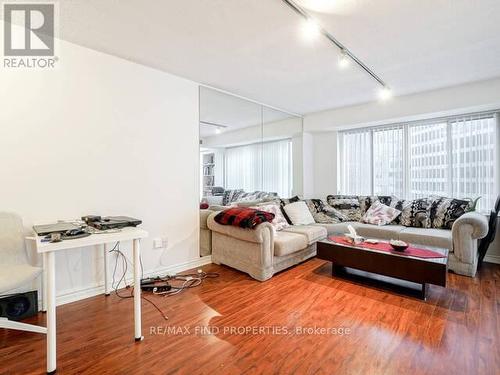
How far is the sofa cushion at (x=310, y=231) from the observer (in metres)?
3.55

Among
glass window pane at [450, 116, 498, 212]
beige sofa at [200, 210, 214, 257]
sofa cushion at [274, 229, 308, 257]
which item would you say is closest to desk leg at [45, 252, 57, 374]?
beige sofa at [200, 210, 214, 257]

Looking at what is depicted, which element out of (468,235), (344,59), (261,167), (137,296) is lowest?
(137,296)

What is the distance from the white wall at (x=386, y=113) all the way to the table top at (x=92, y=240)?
4.05m

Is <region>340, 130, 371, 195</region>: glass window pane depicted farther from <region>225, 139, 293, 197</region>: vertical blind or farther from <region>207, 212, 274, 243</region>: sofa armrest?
<region>207, 212, 274, 243</region>: sofa armrest

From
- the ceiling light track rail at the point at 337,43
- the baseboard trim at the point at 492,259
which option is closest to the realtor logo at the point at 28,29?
the ceiling light track rail at the point at 337,43

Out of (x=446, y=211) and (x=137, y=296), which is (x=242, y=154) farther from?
(x=446, y=211)

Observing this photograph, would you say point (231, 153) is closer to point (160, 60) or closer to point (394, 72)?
point (160, 60)

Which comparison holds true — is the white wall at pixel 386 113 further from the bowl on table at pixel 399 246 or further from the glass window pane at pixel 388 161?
the bowl on table at pixel 399 246

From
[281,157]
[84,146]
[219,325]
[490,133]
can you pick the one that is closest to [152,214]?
[84,146]

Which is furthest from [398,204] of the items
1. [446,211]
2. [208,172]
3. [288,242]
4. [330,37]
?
[208,172]

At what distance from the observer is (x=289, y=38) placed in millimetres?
2346

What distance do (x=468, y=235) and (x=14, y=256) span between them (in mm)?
4548

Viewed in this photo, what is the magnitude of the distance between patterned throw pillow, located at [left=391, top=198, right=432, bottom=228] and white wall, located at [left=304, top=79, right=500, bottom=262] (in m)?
0.92

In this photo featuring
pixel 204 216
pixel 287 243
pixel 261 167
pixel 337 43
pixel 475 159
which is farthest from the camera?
pixel 261 167
